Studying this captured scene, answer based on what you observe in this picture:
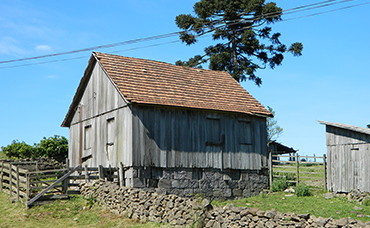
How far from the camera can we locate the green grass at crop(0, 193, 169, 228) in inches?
646

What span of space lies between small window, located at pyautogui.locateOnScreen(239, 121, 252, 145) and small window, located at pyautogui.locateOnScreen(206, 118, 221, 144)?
1682 mm

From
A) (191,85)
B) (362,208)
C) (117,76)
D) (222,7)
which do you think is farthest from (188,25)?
(362,208)

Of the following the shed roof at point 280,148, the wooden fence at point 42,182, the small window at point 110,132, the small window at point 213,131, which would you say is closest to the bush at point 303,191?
the small window at point 213,131

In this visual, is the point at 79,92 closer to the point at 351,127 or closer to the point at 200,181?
the point at 200,181

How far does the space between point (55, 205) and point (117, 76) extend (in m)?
7.39

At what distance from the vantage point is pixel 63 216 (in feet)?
57.2

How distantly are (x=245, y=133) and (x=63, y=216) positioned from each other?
39.0 ft

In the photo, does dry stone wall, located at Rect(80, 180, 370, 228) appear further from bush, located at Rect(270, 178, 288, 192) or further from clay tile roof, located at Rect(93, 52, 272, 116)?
bush, located at Rect(270, 178, 288, 192)

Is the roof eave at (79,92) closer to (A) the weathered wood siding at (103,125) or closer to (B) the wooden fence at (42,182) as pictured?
(A) the weathered wood siding at (103,125)

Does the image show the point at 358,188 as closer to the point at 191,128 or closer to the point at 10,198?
the point at 191,128

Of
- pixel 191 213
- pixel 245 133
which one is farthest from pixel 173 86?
pixel 191 213

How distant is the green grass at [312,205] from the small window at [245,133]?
133 inches

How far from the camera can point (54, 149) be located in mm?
34656

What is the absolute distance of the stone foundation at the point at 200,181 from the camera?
67.1ft
